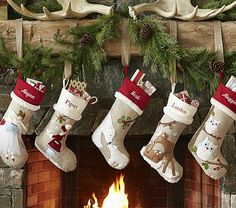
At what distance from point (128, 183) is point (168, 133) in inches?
26.1

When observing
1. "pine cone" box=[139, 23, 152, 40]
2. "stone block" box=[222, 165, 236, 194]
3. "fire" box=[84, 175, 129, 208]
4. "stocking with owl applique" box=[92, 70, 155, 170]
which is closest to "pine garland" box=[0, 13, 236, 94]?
"pine cone" box=[139, 23, 152, 40]

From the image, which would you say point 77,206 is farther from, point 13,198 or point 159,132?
point 159,132

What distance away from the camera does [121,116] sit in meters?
2.31

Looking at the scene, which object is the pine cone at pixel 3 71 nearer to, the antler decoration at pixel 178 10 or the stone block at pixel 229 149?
the antler decoration at pixel 178 10

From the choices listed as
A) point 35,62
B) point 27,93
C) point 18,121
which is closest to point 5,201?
point 18,121

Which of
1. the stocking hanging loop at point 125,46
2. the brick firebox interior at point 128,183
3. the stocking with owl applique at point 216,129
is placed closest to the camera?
the stocking with owl applique at point 216,129

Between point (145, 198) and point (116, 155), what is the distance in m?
0.62

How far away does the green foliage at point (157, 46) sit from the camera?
2.29 m

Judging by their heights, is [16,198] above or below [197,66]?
below

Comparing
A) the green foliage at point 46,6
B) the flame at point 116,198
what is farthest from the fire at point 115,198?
the green foliage at point 46,6

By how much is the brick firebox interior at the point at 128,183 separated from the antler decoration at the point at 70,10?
639 millimetres

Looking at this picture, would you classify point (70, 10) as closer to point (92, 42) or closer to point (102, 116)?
point (92, 42)

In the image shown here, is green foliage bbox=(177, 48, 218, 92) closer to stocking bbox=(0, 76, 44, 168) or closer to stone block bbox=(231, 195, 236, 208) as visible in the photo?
stone block bbox=(231, 195, 236, 208)

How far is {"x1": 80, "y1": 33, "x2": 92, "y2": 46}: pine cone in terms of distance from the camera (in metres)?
2.31
